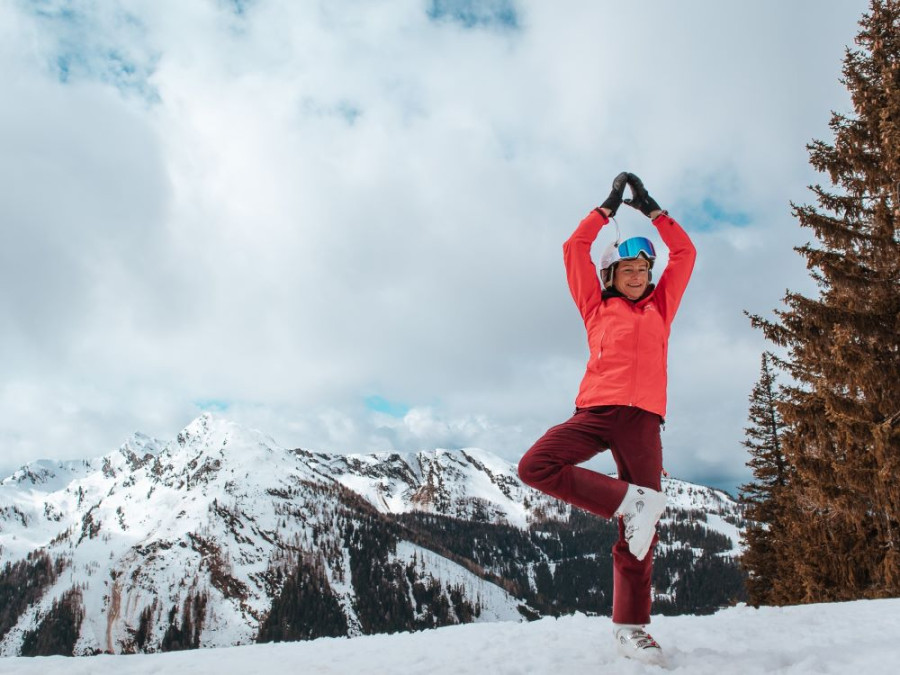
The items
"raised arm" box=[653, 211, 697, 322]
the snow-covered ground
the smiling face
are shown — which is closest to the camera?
the snow-covered ground

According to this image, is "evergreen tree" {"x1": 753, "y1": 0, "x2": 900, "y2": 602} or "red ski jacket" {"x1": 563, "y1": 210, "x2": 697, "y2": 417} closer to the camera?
"red ski jacket" {"x1": 563, "y1": 210, "x2": 697, "y2": 417}

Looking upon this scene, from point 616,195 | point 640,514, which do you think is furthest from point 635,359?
point 616,195

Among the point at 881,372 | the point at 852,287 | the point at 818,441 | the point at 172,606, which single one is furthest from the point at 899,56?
the point at 172,606

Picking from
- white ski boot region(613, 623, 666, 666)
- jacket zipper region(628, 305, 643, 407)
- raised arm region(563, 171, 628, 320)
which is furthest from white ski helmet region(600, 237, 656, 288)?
white ski boot region(613, 623, 666, 666)

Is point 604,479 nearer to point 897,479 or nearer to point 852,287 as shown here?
point 897,479

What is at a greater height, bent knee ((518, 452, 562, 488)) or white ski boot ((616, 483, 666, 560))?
bent knee ((518, 452, 562, 488))

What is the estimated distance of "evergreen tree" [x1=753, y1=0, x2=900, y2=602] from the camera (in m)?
9.27

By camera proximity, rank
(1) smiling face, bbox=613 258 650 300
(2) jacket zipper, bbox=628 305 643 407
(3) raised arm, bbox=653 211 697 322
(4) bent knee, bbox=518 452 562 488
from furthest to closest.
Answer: (3) raised arm, bbox=653 211 697 322, (1) smiling face, bbox=613 258 650 300, (2) jacket zipper, bbox=628 305 643 407, (4) bent knee, bbox=518 452 562 488

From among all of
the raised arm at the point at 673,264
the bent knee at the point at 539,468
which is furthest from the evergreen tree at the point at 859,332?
the bent knee at the point at 539,468

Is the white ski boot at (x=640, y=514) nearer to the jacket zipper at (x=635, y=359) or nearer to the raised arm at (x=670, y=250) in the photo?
the jacket zipper at (x=635, y=359)

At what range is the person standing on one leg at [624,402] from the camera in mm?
4098

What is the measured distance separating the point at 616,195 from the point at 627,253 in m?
0.57

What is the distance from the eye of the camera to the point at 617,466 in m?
4.48

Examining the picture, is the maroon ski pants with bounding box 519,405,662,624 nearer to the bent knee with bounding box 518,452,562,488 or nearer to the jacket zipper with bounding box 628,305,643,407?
the bent knee with bounding box 518,452,562,488
